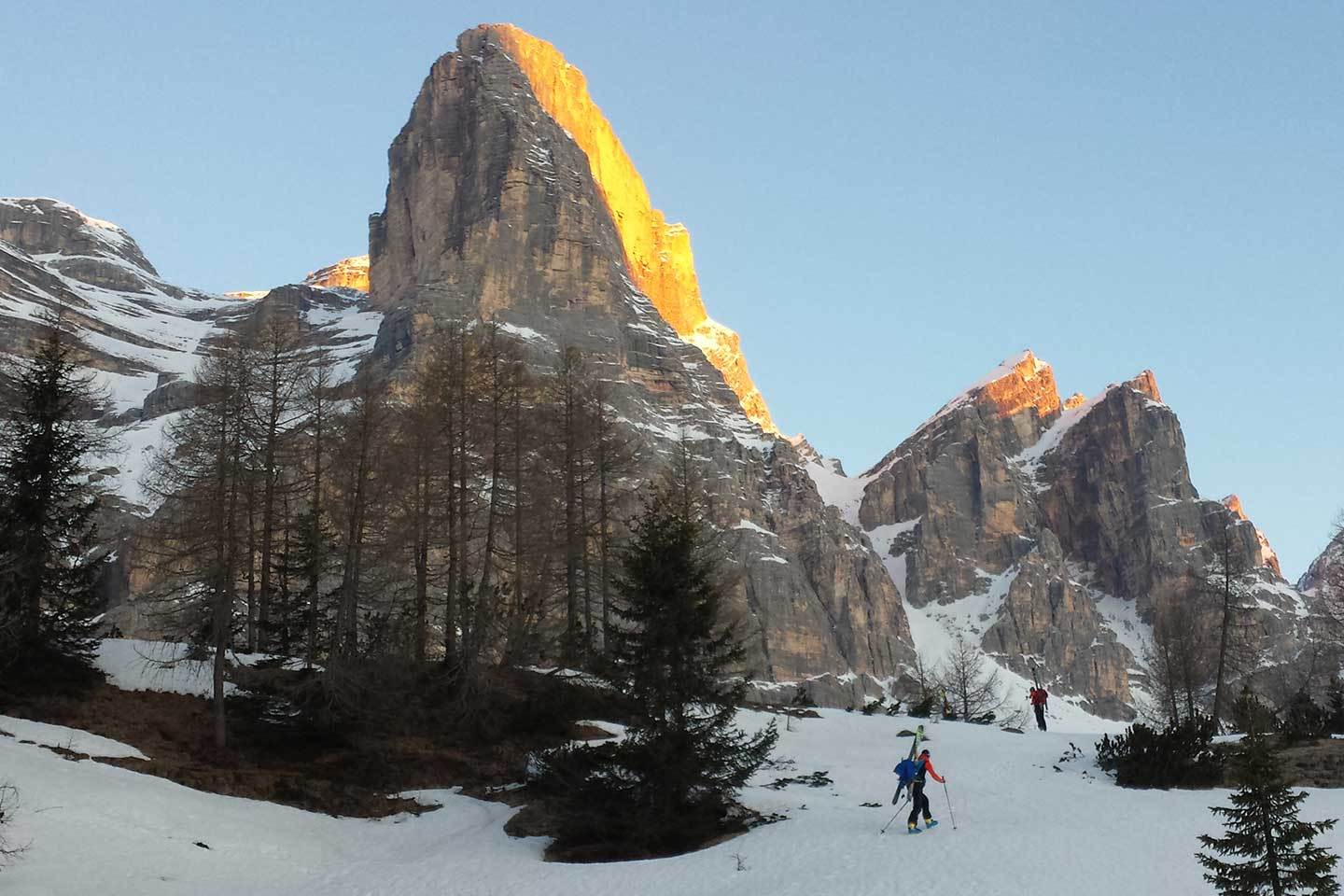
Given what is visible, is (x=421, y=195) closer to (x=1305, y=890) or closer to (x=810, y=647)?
(x=810, y=647)

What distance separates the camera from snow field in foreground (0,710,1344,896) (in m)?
15.6

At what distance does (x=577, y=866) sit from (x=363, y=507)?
1003 cm

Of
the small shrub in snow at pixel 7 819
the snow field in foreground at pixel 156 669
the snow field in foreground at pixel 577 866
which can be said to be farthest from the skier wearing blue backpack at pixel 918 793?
the snow field in foreground at pixel 156 669

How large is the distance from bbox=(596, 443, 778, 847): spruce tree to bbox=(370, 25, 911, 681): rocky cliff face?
338 ft

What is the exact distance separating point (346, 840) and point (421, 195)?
148008mm

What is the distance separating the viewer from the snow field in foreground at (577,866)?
613 inches

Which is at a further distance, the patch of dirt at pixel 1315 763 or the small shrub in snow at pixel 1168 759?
the small shrub in snow at pixel 1168 759

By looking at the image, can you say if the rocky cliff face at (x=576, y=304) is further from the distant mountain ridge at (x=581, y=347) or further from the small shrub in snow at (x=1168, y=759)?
the small shrub in snow at (x=1168, y=759)

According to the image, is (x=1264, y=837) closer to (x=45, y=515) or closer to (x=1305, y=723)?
(x=1305, y=723)

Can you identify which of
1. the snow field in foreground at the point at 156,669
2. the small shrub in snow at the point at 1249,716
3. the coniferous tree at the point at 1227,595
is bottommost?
the small shrub in snow at the point at 1249,716

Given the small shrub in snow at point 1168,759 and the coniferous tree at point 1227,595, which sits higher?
the coniferous tree at point 1227,595

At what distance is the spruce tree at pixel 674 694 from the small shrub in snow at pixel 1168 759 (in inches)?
311

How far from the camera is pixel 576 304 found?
14625 cm

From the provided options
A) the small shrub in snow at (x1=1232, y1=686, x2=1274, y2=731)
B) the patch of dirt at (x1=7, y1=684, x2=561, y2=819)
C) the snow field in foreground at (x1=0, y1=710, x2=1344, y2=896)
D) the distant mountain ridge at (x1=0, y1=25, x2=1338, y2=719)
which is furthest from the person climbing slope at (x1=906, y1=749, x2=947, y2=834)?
the distant mountain ridge at (x1=0, y1=25, x2=1338, y2=719)
